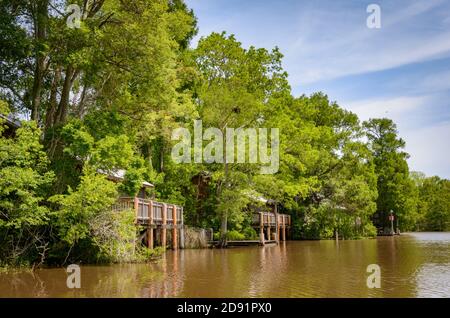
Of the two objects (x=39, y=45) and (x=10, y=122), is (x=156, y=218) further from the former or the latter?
(x=39, y=45)

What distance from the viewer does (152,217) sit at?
2123 cm

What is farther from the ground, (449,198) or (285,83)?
(285,83)

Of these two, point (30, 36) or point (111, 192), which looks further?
point (30, 36)

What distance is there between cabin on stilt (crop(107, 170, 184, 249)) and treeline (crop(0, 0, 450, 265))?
Result: 812 mm

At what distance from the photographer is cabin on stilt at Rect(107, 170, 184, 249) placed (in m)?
18.9

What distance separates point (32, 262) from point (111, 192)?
3.89m

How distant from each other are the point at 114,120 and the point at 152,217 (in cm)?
473

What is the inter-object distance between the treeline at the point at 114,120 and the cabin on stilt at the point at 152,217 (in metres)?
0.81

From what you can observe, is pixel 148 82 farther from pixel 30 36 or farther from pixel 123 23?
pixel 30 36

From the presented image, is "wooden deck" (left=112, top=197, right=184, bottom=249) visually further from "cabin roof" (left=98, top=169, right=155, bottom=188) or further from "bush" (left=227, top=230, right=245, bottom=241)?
"bush" (left=227, top=230, right=245, bottom=241)

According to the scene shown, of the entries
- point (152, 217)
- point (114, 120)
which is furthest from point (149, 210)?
point (114, 120)

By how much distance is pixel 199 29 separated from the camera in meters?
39.5

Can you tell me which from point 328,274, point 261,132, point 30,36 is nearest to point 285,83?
point 261,132

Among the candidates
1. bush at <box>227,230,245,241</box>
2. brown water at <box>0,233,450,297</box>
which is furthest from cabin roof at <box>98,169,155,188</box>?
bush at <box>227,230,245,241</box>
